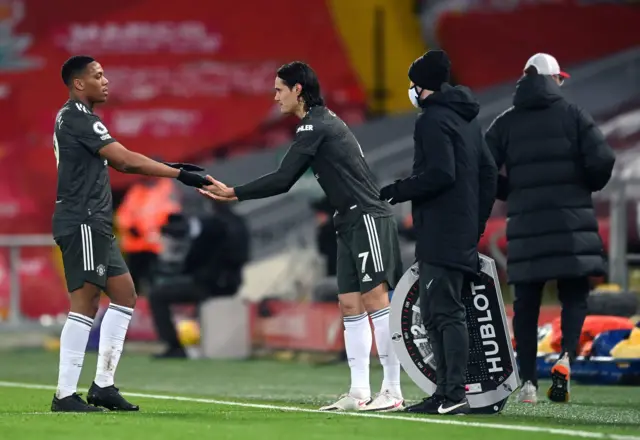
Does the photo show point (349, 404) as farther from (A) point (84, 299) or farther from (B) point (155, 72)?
(B) point (155, 72)

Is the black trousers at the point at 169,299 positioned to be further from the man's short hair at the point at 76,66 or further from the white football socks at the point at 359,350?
the man's short hair at the point at 76,66

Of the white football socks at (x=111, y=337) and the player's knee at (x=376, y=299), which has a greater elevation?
the player's knee at (x=376, y=299)

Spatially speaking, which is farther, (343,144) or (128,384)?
(128,384)

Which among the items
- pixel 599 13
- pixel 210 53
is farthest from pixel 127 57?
pixel 599 13

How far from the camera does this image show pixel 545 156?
9555 mm

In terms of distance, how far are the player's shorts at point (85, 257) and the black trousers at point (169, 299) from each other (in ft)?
23.2

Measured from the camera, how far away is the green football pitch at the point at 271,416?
24.2ft

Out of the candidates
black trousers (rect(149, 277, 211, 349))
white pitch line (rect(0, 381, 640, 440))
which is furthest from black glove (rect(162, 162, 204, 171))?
black trousers (rect(149, 277, 211, 349))

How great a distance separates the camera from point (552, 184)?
9.52 meters

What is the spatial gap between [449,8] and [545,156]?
14540mm

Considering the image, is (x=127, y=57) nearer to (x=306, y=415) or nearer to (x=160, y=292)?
(x=160, y=292)

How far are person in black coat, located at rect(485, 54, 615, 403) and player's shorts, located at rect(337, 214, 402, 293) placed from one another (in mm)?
994

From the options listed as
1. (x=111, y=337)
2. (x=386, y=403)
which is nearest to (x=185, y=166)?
(x=111, y=337)

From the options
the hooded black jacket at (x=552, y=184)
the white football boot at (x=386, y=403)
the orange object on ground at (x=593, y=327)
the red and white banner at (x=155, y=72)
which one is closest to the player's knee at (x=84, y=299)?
the white football boot at (x=386, y=403)
